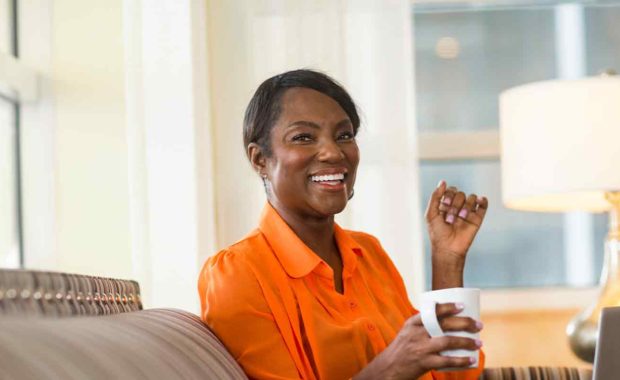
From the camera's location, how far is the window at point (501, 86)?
3492 millimetres

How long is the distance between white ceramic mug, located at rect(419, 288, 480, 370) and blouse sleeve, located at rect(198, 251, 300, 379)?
29 centimetres

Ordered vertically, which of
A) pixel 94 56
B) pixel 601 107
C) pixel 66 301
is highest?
pixel 94 56

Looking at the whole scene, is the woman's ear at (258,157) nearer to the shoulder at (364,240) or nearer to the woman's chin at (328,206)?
the woman's chin at (328,206)

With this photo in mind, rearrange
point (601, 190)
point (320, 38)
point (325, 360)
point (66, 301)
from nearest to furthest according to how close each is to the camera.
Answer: point (66, 301) → point (325, 360) → point (601, 190) → point (320, 38)

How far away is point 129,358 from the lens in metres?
0.93

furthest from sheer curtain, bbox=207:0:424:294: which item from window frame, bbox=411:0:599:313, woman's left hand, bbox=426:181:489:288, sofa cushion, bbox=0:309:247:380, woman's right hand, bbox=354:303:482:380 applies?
sofa cushion, bbox=0:309:247:380

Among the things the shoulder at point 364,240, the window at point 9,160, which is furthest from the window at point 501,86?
the shoulder at point 364,240

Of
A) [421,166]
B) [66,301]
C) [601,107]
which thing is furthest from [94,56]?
[66,301]

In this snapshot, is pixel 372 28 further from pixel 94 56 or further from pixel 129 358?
pixel 129 358

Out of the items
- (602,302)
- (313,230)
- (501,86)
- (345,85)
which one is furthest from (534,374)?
(501,86)

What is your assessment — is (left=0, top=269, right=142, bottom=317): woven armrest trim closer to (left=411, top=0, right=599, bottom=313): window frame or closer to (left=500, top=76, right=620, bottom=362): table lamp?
(left=500, top=76, right=620, bottom=362): table lamp

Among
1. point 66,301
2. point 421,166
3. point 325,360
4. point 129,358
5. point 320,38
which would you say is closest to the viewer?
point 129,358

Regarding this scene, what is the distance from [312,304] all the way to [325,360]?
0.32ft

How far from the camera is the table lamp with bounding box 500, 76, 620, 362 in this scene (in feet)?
8.69
